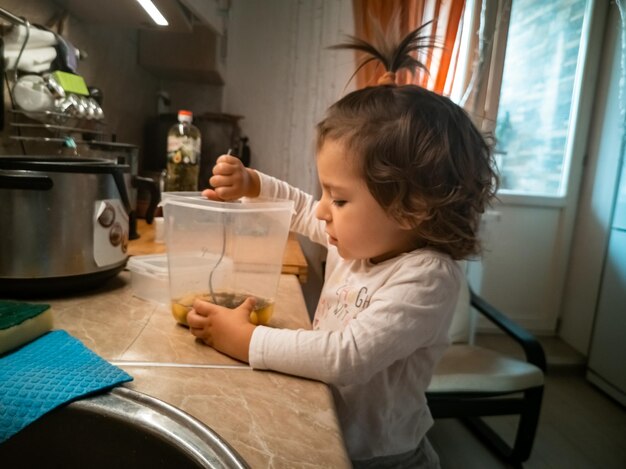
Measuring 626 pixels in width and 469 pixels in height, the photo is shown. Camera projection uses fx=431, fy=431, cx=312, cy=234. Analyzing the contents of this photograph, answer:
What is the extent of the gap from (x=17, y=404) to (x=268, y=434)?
245 mm

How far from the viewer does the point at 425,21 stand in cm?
192

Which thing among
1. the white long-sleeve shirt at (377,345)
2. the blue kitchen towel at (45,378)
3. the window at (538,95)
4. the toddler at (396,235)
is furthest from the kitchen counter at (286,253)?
the window at (538,95)

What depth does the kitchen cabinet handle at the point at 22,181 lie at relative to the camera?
2.04 ft

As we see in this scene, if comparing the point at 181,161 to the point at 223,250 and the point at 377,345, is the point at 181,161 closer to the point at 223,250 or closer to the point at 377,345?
the point at 223,250

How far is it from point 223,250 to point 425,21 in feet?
5.61

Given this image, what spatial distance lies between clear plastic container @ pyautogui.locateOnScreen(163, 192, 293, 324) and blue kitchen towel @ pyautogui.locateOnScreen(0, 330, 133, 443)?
0.17 meters

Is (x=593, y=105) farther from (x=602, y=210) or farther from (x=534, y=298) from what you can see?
(x=534, y=298)

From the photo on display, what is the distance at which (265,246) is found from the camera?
687 millimetres

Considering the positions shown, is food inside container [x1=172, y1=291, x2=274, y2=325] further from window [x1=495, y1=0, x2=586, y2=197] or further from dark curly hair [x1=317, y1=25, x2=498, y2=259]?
window [x1=495, y1=0, x2=586, y2=197]

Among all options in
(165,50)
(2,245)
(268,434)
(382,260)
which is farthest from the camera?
(165,50)

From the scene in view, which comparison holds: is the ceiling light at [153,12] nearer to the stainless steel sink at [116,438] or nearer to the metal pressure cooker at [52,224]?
the metal pressure cooker at [52,224]

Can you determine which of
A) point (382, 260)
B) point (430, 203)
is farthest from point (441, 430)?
point (430, 203)

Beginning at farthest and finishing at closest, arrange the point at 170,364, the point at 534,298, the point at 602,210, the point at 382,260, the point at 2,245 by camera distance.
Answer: the point at 534,298, the point at 602,210, the point at 382,260, the point at 2,245, the point at 170,364

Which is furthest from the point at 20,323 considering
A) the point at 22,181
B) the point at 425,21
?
the point at 425,21
